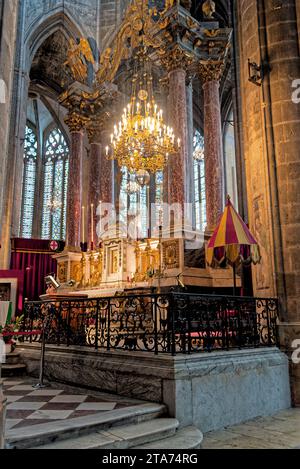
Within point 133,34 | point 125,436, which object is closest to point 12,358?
point 125,436

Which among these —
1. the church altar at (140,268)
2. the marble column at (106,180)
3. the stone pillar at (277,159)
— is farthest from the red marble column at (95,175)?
the stone pillar at (277,159)

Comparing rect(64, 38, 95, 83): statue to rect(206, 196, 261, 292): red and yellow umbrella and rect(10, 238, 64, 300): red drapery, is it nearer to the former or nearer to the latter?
rect(10, 238, 64, 300): red drapery

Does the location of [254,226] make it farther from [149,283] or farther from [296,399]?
[149,283]

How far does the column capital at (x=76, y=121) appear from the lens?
46.5ft

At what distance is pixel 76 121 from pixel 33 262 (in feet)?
19.4

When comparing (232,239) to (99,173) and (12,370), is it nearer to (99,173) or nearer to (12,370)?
(12,370)

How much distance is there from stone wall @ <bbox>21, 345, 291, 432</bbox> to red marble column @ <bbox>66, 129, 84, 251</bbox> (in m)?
8.06

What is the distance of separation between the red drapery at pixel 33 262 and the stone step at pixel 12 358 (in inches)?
371

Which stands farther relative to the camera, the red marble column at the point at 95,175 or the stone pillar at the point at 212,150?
the red marble column at the point at 95,175

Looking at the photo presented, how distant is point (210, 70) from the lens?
11586 millimetres

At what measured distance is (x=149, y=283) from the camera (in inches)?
360

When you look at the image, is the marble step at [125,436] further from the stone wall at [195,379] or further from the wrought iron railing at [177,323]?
the wrought iron railing at [177,323]

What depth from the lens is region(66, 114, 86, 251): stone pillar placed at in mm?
13305
